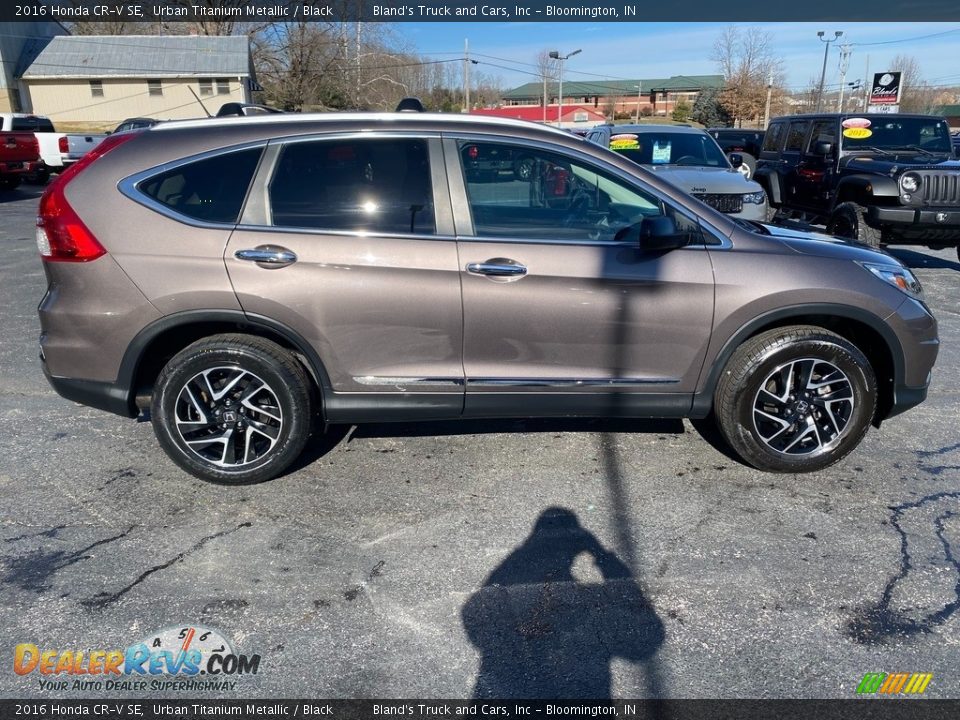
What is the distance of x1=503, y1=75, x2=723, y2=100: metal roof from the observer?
257 ft

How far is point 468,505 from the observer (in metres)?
3.73

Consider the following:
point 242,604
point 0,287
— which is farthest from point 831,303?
point 0,287

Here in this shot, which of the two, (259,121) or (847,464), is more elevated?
(259,121)

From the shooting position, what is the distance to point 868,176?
916 cm

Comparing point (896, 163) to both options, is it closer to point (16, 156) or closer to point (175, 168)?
point (175, 168)

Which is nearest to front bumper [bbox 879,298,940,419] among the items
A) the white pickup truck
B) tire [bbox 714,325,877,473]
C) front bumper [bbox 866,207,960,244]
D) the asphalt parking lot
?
tire [bbox 714,325,877,473]

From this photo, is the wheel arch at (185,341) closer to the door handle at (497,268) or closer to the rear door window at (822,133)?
the door handle at (497,268)

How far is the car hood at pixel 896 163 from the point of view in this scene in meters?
8.99

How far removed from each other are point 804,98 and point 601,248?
2763 inches

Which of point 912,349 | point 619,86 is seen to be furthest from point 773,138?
point 619,86

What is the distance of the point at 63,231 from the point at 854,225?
8.62 metres

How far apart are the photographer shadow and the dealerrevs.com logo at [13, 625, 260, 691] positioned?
0.87m

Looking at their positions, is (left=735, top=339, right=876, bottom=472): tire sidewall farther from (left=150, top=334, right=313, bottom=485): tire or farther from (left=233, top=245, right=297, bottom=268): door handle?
(left=233, top=245, right=297, bottom=268): door handle

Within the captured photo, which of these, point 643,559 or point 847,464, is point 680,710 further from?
point 847,464
